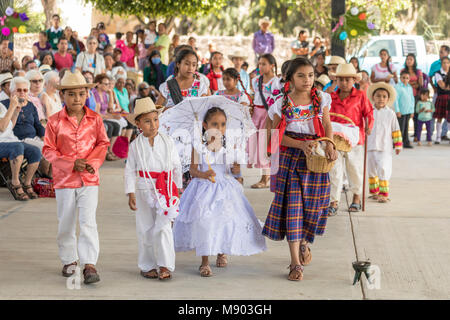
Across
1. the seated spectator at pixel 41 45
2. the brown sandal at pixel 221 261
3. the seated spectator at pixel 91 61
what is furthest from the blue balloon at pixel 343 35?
the brown sandal at pixel 221 261

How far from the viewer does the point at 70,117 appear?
225 inches

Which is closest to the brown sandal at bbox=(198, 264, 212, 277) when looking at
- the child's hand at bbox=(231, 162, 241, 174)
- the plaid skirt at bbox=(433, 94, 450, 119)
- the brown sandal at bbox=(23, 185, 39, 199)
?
the child's hand at bbox=(231, 162, 241, 174)

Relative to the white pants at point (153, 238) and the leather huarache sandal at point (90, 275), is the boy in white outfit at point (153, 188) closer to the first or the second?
the white pants at point (153, 238)

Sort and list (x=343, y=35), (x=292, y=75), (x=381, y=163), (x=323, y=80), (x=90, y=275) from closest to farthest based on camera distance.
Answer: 1. (x=90, y=275)
2. (x=292, y=75)
3. (x=381, y=163)
4. (x=323, y=80)
5. (x=343, y=35)

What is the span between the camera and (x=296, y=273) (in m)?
5.71

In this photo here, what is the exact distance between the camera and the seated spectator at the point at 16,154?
903 centimetres

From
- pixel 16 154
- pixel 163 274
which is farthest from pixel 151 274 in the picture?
pixel 16 154

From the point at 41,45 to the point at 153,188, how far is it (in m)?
11.3

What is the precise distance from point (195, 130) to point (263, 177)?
424 cm

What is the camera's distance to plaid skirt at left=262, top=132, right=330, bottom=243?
19.2 ft

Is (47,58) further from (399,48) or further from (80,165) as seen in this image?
(399,48)

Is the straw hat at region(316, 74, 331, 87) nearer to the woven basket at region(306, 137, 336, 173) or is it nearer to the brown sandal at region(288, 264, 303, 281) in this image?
the woven basket at region(306, 137, 336, 173)

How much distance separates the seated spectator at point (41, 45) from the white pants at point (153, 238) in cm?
1089

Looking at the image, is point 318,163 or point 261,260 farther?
point 261,260
